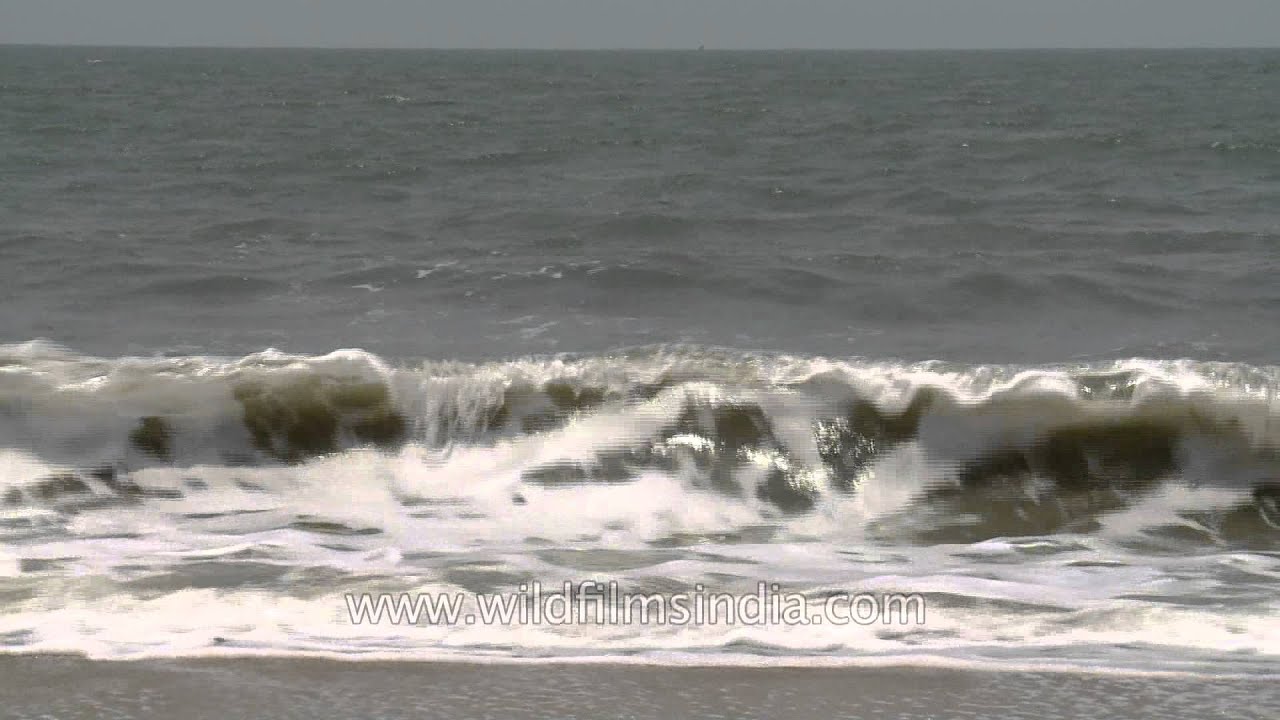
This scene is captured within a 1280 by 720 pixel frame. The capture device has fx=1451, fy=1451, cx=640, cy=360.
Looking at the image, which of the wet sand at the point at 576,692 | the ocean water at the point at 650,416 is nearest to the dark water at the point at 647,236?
the ocean water at the point at 650,416

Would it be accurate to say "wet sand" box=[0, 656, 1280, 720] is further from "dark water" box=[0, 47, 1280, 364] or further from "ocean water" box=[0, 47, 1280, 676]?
"dark water" box=[0, 47, 1280, 364]

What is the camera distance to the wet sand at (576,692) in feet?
11.9

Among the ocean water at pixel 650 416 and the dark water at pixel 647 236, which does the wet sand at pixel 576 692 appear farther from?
the dark water at pixel 647 236

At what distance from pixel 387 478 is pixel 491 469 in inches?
18.6

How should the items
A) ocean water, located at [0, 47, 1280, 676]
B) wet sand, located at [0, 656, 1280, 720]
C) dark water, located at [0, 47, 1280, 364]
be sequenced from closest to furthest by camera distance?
wet sand, located at [0, 656, 1280, 720] → ocean water, located at [0, 47, 1280, 676] → dark water, located at [0, 47, 1280, 364]

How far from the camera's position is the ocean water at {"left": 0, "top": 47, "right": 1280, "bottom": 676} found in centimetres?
455

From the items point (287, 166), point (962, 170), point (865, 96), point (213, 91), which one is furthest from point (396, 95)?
point (962, 170)

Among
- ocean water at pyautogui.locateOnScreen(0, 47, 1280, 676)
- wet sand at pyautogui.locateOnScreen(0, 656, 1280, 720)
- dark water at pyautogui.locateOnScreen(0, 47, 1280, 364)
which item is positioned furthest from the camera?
dark water at pyautogui.locateOnScreen(0, 47, 1280, 364)

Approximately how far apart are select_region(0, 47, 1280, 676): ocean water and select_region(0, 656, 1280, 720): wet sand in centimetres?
14

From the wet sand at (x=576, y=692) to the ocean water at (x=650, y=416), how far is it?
0.14 meters

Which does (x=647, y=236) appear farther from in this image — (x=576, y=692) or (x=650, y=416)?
(x=576, y=692)

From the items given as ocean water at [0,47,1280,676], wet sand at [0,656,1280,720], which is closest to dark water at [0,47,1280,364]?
ocean water at [0,47,1280,676]

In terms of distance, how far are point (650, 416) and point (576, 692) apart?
346 cm

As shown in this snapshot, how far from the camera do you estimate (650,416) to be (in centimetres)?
719
